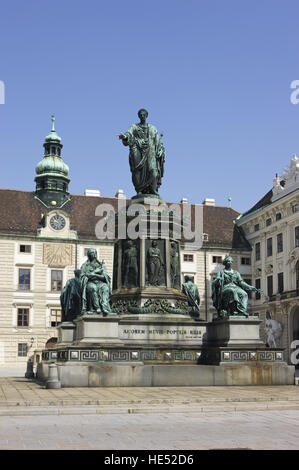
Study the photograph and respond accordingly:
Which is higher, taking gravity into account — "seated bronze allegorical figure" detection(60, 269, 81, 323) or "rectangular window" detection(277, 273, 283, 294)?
"rectangular window" detection(277, 273, 283, 294)

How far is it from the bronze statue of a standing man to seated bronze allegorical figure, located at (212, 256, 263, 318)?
396cm

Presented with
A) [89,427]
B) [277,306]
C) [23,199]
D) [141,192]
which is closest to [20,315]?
[23,199]

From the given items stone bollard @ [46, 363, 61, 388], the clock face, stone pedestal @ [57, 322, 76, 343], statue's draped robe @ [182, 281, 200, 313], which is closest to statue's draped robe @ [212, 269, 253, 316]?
statue's draped robe @ [182, 281, 200, 313]

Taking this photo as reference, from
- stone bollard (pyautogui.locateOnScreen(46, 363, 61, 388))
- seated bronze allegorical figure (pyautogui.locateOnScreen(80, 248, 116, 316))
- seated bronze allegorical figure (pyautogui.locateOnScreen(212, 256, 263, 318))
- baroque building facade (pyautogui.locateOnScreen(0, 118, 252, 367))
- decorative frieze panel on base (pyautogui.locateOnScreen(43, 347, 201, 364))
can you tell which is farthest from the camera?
baroque building facade (pyautogui.locateOnScreen(0, 118, 252, 367))

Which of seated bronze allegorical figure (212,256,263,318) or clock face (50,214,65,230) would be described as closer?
seated bronze allegorical figure (212,256,263,318)

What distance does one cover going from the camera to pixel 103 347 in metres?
18.3

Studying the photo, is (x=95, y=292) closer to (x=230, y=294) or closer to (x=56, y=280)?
(x=230, y=294)

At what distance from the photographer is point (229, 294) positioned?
66.5 feet

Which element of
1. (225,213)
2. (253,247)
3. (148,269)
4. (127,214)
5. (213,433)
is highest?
(225,213)

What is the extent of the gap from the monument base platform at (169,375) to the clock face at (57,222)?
155 feet

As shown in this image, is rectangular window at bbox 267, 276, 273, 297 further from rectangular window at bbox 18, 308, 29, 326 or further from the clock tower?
rectangular window at bbox 18, 308, 29, 326

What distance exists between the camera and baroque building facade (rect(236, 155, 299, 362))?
2333 inches

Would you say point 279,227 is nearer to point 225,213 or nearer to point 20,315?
point 225,213
